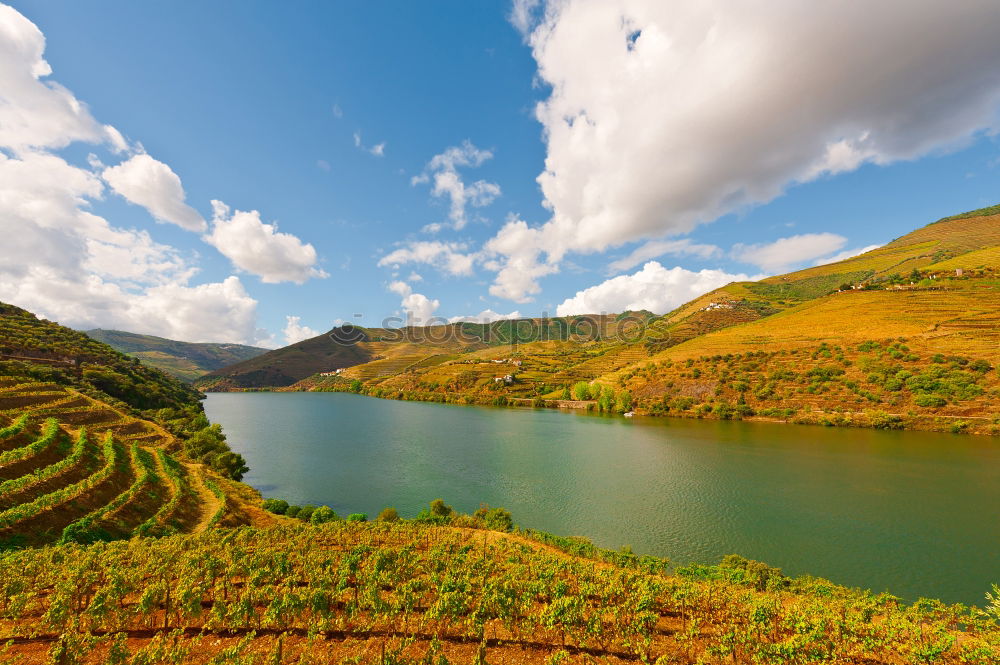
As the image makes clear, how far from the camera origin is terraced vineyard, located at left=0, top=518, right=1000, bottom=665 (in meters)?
13.5

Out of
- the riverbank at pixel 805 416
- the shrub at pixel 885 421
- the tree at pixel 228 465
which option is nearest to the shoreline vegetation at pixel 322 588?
the tree at pixel 228 465

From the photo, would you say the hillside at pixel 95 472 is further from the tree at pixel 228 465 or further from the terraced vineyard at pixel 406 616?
the terraced vineyard at pixel 406 616

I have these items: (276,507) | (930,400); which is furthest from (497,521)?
(930,400)

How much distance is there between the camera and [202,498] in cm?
3469

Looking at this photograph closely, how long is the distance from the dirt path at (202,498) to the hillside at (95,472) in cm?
9

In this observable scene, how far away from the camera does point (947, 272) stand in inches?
5925

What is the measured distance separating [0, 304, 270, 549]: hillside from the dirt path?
9 centimetres

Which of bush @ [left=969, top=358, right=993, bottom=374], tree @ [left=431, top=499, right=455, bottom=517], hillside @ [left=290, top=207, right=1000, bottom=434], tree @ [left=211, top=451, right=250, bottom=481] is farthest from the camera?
hillside @ [left=290, top=207, right=1000, bottom=434]

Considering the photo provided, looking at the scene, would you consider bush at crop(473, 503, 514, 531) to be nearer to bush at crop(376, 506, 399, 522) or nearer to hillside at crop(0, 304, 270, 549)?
bush at crop(376, 506, 399, 522)

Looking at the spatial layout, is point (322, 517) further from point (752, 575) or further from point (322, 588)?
point (752, 575)

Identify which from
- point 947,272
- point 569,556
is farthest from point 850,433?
point 947,272

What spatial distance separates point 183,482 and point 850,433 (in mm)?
115446

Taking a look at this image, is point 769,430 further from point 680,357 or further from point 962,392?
point 680,357

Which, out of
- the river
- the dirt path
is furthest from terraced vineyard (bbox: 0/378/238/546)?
the river
